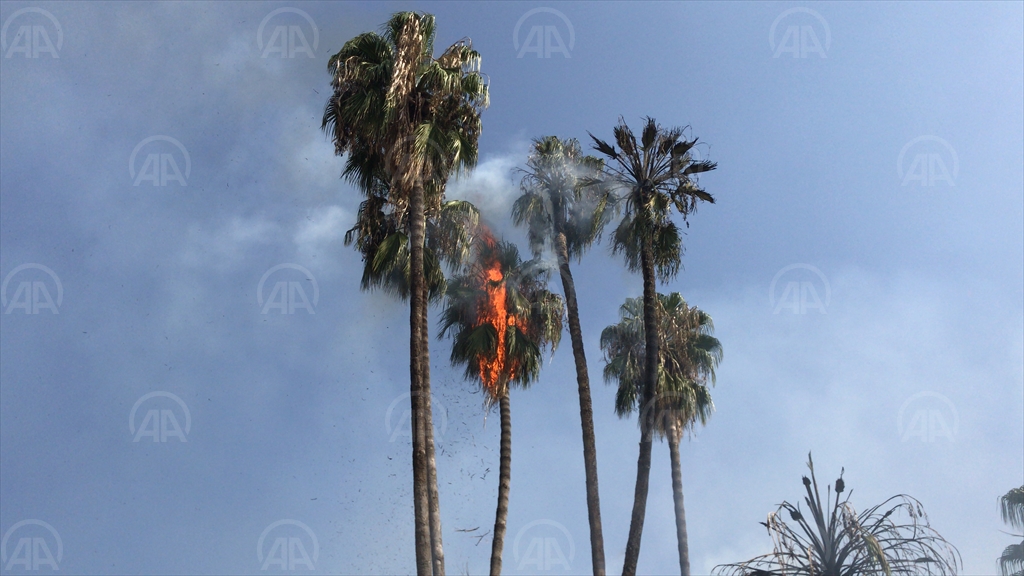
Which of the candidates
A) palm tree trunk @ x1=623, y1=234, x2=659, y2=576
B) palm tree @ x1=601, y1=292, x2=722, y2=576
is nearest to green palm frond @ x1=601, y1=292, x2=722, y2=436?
palm tree @ x1=601, y1=292, x2=722, y2=576

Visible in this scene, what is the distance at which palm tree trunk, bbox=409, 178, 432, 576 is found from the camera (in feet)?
70.5

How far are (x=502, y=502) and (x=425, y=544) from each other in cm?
763

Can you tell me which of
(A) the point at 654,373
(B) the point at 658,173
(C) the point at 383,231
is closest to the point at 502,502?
(A) the point at 654,373

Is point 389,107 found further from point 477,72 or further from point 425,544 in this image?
point 425,544

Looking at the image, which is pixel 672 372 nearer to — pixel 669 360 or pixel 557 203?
pixel 669 360

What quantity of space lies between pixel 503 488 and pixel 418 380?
25.5 feet

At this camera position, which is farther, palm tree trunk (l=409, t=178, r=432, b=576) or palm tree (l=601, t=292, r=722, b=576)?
palm tree (l=601, t=292, r=722, b=576)

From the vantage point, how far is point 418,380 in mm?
22766

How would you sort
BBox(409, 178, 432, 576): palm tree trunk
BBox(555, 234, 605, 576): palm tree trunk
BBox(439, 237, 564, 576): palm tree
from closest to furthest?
BBox(409, 178, 432, 576): palm tree trunk → BBox(555, 234, 605, 576): palm tree trunk → BBox(439, 237, 564, 576): palm tree

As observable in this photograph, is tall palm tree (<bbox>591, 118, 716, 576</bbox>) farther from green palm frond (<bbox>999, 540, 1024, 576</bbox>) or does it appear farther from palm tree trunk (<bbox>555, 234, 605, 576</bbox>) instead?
green palm frond (<bbox>999, 540, 1024, 576</bbox>)

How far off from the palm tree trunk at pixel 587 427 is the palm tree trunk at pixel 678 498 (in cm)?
876

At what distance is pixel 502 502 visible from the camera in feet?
94.4

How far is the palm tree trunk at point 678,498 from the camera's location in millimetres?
36725

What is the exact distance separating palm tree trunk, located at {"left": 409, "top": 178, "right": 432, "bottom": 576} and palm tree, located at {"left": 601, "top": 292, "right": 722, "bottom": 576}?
13645 mm
